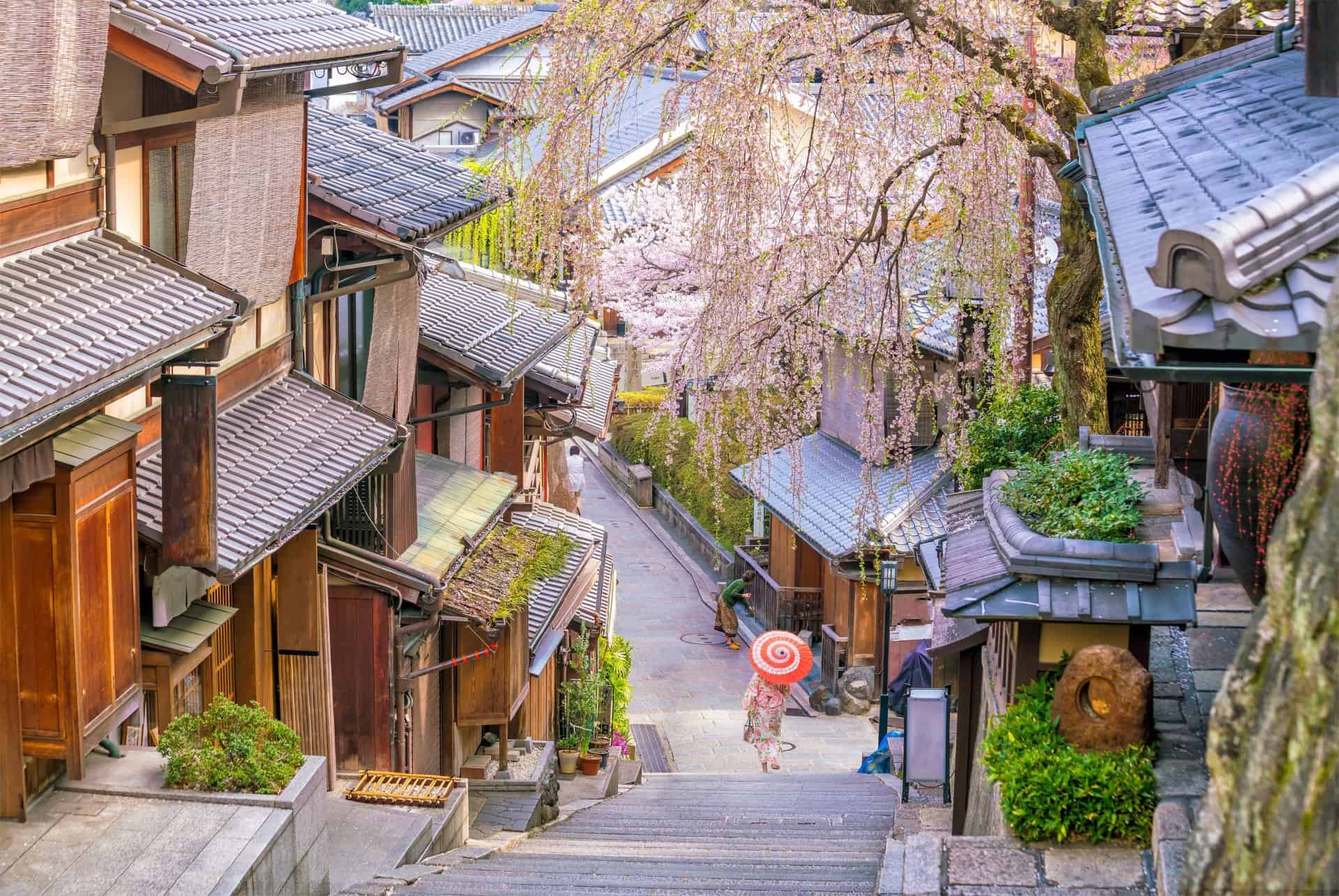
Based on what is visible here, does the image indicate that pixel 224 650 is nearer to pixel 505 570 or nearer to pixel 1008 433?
pixel 505 570

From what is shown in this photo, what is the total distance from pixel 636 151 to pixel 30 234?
3337 centimetres

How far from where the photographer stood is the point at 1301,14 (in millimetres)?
9125

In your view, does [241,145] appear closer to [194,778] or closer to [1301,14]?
[194,778]

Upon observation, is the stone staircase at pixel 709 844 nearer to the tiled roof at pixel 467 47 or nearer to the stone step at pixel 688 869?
the stone step at pixel 688 869

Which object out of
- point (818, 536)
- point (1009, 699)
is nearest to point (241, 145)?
point (1009, 699)

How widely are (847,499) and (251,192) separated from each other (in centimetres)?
1752

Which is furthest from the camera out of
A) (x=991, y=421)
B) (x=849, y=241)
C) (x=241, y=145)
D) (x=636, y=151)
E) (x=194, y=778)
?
(x=636, y=151)

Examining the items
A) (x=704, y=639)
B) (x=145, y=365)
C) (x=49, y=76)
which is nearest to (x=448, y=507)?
(x=145, y=365)

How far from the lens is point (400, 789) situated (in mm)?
12805

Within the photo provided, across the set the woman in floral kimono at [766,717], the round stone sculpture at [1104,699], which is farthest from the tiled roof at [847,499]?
the round stone sculpture at [1104,699]

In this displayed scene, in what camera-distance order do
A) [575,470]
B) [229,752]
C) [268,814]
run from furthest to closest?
[575,470]
[229,752]
[268,814]

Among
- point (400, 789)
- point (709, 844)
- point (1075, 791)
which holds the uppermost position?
point (1075, 791)

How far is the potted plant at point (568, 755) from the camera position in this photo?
66.0ft

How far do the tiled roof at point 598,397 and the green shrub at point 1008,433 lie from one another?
31.4 ft
